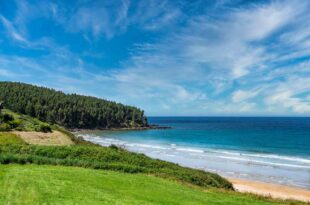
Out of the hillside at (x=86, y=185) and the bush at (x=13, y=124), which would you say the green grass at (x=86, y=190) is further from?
the bush at (x=13, y=124)

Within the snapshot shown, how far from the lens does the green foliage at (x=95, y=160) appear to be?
18359 mm

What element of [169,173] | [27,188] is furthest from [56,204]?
[169,173]

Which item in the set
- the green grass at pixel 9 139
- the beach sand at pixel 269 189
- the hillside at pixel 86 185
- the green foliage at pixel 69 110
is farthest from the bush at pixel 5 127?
the green foliage at pixel 69 110

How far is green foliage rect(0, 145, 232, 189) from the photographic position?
18359 mm

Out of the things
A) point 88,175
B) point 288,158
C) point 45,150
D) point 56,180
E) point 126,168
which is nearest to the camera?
point 56,180

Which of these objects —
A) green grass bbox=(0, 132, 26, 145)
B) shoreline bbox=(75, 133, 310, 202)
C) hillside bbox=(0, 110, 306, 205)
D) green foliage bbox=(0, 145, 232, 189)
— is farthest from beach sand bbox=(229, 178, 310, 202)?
green grass bbox=(0, 132, 26, 145)

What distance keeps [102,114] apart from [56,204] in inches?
4378

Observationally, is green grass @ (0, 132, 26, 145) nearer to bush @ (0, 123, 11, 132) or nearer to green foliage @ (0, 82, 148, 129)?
bush @ (0, 123, 11, 132)

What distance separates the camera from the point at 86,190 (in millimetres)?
11820

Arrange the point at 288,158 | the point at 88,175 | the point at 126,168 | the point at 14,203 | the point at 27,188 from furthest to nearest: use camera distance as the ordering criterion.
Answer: the point at 288,158 < the point at 126,168 < the point at 88,175 < the point at 27,188 < the point at 14,203

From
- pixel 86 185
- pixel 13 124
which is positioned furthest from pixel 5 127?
pixel 86 185

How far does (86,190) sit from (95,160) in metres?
9.61

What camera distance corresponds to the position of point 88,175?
1491 cm

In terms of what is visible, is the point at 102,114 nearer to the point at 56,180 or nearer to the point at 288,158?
the point at 288,158
